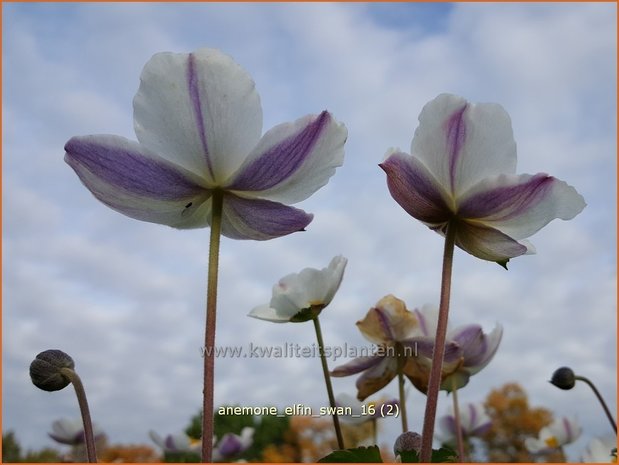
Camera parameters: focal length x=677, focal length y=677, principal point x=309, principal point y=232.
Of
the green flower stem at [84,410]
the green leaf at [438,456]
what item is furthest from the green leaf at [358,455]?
the green flower stem at [84,410]

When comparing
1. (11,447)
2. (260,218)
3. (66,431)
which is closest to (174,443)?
(66,431)

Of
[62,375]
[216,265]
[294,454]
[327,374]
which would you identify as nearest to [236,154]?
[216,265]

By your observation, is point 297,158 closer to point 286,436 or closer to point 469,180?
point 469,180

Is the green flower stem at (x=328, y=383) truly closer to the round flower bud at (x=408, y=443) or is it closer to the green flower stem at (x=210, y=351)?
the round flower bud at (x=408, y=443)

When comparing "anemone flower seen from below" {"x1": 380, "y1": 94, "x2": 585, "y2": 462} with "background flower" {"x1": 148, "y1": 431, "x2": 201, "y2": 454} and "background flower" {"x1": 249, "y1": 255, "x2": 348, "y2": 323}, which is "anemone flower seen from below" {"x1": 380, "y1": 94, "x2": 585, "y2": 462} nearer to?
"background flower" {"x1": 249, "y1": 255, "x2": 348, "y2": 323}

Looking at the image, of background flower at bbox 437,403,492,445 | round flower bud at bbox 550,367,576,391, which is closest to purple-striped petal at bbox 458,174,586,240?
round flower bud at bbox 550,367,576,391

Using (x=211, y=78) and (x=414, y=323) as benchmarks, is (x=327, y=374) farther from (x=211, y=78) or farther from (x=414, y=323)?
(x=211, y=78)
